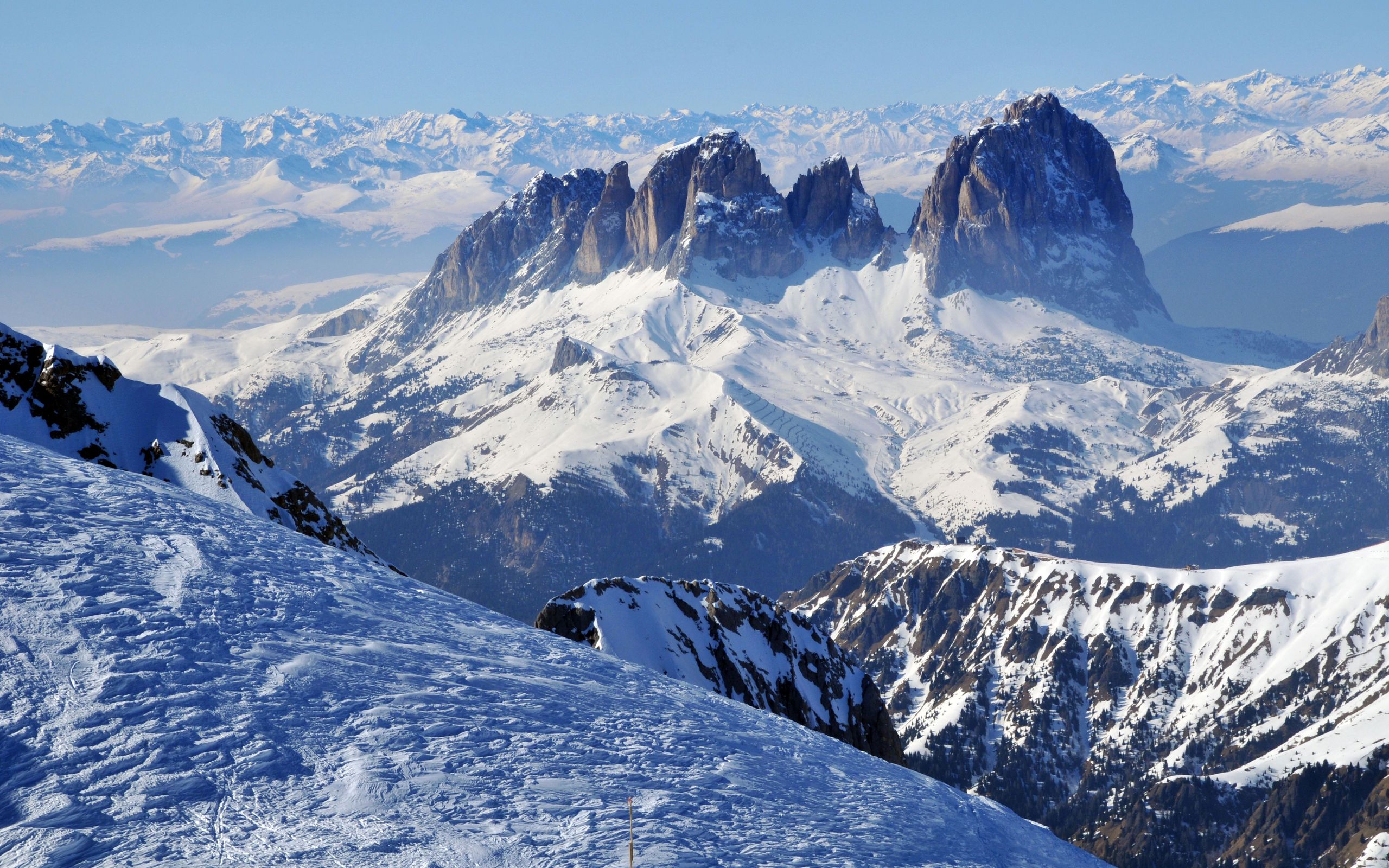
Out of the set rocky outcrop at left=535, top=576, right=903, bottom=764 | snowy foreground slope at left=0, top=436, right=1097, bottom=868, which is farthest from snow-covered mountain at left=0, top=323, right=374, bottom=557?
rocky outcrop at left=535, top=576, right=903, bottom=764

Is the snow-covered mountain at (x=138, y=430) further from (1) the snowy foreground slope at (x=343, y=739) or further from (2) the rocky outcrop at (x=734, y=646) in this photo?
(2) the rocky outcrop at (x=734, y=646)

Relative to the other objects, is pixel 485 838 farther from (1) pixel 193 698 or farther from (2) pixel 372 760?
(1) pixel 193 698

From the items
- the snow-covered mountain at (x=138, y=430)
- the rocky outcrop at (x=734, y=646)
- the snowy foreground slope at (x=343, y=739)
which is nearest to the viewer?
the snowy foreground slope at (x=343, y=739)

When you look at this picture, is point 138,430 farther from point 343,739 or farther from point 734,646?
point 734,646

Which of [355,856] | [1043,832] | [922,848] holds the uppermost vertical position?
[355,856]

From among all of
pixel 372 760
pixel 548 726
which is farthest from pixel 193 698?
pixel 548 726

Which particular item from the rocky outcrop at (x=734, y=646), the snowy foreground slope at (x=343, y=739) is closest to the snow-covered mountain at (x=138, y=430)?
the snowy foreground slope at (x=343, y=739)

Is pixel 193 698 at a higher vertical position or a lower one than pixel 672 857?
higher
